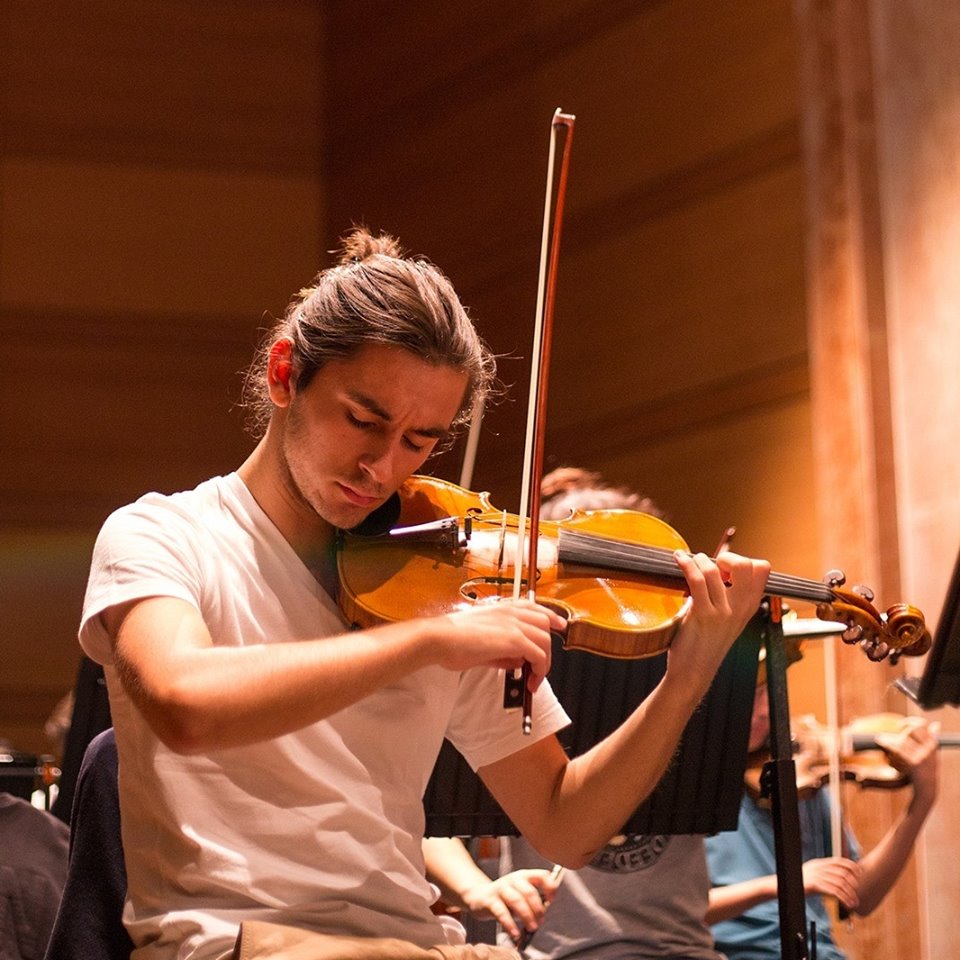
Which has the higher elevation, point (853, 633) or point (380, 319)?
point (380, 319)

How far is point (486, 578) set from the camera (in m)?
1.72

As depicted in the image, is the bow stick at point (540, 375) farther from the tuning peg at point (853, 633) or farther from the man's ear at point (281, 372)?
the tuning peg at point (853, 633)

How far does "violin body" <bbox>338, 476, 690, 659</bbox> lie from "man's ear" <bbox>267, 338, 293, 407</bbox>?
0.54 ft

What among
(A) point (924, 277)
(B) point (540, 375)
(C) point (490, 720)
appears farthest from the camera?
(A) point (924, 277)

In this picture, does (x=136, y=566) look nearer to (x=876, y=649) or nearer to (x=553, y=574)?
(x=553, y=574)

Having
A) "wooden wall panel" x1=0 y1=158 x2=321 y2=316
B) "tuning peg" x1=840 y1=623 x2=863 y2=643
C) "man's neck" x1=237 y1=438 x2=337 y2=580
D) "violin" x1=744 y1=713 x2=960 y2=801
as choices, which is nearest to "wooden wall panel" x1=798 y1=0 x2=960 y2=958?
"violin" x1=744 y1=713 x2=960 y2=801

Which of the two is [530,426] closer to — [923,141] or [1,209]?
[923,141]

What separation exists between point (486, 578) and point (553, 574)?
0.39ft

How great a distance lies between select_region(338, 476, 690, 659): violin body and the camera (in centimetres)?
159

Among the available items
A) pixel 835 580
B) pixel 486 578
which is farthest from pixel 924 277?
pixel 486 578

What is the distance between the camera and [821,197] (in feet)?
12.4

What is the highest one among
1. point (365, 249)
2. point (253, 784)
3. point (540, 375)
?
point (365, 249)

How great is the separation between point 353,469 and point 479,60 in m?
3.56

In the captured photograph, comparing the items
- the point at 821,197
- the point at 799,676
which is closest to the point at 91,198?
the point at 821,197
